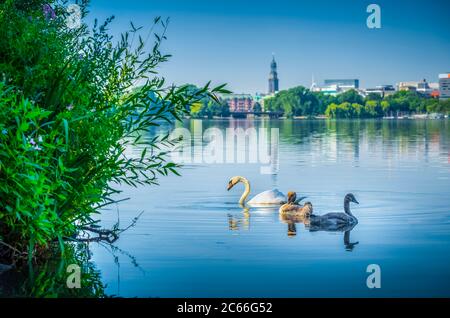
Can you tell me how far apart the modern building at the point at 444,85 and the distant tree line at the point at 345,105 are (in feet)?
6.80

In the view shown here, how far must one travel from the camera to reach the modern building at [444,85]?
15573cm

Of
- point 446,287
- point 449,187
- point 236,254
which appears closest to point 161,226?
point 236,254

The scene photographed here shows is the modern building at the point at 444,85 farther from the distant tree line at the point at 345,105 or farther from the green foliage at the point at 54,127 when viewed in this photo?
the green foliage at the point at 54,127

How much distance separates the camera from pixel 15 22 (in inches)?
402

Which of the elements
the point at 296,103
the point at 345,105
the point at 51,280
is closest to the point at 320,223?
the point at 51,280

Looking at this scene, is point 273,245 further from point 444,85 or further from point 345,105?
point 444,85

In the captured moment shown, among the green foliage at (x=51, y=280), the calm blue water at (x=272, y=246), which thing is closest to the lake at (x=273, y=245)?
the calm blue water at (x=272, y=246)

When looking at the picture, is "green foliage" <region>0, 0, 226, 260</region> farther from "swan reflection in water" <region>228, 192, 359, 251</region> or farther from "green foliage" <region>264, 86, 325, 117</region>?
"green foliage" <region>264, 86, 325, 117</region>

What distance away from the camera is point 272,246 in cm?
1234

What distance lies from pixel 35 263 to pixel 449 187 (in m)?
13.6

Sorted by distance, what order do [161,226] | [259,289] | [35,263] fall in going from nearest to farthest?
[259,289]
[35,263]
[161,226]

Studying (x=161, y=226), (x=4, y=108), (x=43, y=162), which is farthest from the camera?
(x=161, y=226)

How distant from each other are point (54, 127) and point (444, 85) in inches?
6305
